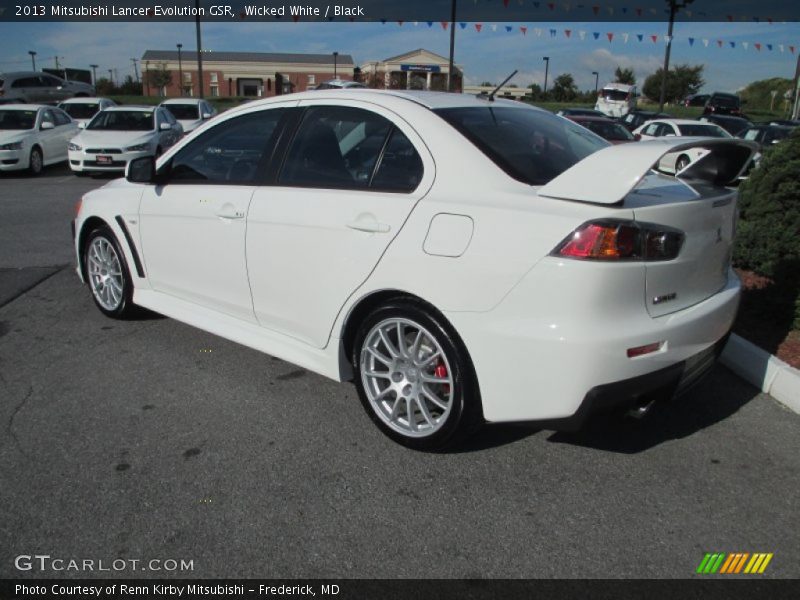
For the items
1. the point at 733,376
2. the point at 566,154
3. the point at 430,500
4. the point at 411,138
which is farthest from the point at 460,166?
the point at 733,376

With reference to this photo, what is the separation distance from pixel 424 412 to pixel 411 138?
1.32m

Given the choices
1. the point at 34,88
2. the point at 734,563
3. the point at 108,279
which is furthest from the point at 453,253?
the point at 34,88

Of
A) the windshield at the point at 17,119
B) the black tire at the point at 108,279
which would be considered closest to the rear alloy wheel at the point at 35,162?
the windshield at the point at 17,119

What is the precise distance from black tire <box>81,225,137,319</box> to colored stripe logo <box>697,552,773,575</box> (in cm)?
407

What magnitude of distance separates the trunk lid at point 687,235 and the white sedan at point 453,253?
0.01 metres

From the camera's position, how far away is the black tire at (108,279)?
16.4ft

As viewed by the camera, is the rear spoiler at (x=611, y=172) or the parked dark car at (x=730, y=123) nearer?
the rear spoiler at (x=611, y=172)

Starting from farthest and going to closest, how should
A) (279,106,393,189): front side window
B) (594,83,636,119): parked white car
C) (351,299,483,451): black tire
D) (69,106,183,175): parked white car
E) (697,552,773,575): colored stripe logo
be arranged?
(594,83,636,119): parked white car, (69,106,183,175): parked white car, (279,106,393,189): front side window, (351,299,483,451): black tire, (697,552,773,575): colored stripe logo

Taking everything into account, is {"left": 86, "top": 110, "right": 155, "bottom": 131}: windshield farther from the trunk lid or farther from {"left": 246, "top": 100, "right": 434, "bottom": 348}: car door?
the trunk lid

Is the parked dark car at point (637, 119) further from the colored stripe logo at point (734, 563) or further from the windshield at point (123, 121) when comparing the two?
the colored stripe logo at point (734, 563)

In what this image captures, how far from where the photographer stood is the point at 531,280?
9.02ft

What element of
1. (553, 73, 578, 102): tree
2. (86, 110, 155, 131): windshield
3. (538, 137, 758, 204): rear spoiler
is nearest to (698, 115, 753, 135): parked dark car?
(86, 110, 155, 131): windshield

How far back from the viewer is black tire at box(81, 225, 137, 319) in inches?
196

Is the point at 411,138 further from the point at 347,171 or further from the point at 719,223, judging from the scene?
the point at 719,223
